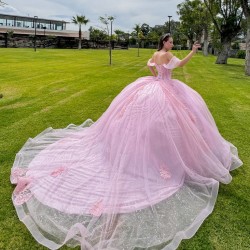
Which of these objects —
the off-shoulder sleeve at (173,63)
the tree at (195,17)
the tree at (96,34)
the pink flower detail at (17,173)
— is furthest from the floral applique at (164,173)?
the tree at (96,34)

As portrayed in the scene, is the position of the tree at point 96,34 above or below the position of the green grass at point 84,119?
above

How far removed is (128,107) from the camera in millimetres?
4879

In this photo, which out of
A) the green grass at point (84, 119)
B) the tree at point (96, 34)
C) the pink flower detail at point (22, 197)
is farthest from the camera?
the tree at point (96, 34)

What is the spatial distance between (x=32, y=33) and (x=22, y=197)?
68.0 metres

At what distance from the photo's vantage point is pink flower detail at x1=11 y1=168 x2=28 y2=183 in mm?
4676

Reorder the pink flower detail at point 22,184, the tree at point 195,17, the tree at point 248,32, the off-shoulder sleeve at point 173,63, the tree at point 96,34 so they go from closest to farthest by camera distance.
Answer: the pink flower detail at point 22,184 < the off-shoulder sleeve at point 173,63 < the tree at point 248,32 < the tree at point 195,17 < the tree at point 96,34

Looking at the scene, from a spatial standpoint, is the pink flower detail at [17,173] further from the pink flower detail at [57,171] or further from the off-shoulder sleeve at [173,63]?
the off-shoulder sleeve at [173,63]

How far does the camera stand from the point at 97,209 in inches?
147

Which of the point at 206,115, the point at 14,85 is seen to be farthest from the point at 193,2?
the point at 206,115

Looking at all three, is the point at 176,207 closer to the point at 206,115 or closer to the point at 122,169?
the point at 122,169

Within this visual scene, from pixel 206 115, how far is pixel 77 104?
5.82m

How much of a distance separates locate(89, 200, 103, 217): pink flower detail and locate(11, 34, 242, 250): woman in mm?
12

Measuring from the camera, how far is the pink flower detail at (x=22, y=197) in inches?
159

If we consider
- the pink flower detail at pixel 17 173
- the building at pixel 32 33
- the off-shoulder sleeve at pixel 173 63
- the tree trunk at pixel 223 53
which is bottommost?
the pink flower detail at pixel 17 173
